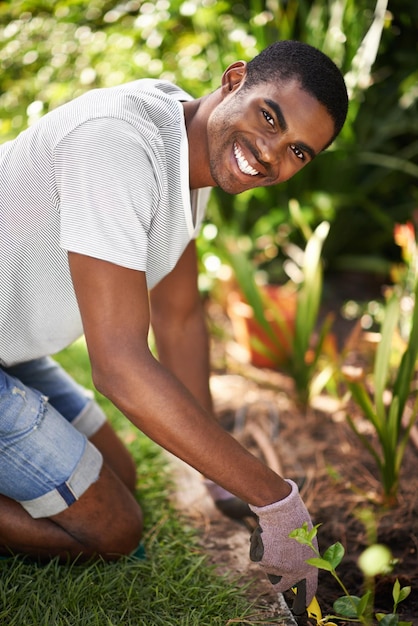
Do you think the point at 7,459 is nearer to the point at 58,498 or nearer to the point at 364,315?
the point at 58,498

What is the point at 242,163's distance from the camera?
4.90 feet

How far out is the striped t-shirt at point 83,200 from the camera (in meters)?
1.31

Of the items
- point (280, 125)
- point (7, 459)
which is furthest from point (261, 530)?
point (280, 125)

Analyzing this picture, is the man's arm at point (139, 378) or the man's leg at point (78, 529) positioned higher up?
the man's arm at point (139, 378)

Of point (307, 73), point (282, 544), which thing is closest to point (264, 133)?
point (307, 73)

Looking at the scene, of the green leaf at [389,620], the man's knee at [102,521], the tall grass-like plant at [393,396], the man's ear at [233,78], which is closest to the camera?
the green leaf at [389,620]

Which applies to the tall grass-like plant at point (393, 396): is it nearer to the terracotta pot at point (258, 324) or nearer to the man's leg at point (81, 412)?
the man's leg at point (81, 412)

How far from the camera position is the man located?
132 centimetres

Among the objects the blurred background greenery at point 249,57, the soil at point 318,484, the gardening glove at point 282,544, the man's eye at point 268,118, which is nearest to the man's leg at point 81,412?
the soil at point 318,484

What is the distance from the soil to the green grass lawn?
0.25 feet

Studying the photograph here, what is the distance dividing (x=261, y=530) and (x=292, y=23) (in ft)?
8.57

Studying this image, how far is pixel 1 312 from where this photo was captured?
5.04 ft

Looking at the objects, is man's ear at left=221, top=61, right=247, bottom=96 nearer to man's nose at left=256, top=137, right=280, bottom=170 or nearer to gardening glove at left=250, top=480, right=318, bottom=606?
man's nose at left=256, top=137, right=280, bottom=170

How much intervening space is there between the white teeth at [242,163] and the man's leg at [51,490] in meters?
0.71
